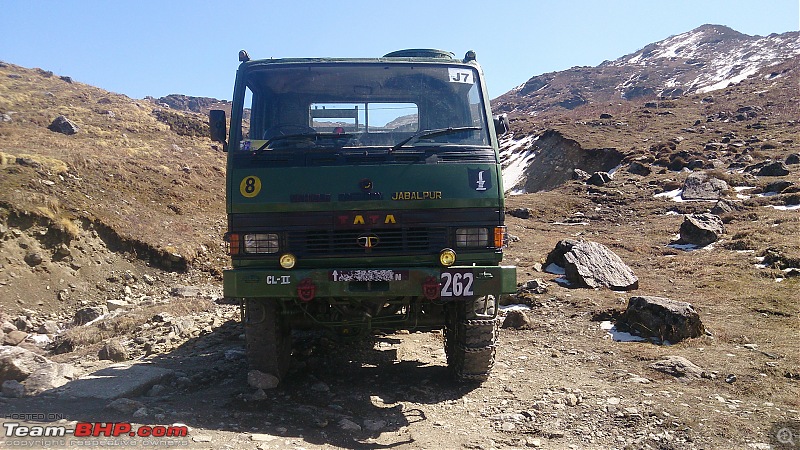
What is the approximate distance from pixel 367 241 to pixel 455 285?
2.87 ft

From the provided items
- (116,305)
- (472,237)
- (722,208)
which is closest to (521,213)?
(722,208)

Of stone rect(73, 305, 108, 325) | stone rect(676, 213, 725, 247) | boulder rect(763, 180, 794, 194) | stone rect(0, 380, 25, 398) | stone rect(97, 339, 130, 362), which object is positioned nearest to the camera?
stone rect(0, 380, 25, 398)

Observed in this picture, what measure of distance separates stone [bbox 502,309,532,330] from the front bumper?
3.47 meters

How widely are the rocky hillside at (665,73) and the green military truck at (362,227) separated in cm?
6732

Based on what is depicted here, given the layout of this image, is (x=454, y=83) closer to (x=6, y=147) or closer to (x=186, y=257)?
(x=186, y=257)

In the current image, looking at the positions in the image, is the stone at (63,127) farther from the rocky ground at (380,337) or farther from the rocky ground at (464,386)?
the rocky ground at (464,386)

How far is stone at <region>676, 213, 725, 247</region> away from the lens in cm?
1473

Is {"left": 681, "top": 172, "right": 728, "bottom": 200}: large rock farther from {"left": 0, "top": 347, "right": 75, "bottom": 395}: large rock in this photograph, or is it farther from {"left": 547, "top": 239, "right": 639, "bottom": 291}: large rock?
{"left": 0, "top": 347, "right": 75, "bottom": 395}: large rock

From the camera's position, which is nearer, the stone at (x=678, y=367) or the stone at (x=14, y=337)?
the stone at (x=678, y=367)

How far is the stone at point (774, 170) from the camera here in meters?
23.6

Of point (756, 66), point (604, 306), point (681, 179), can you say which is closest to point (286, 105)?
point (604, 306)

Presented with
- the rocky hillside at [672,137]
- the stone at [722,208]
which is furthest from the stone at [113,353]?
the rocky hillside at [672,137]

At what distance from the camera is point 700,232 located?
14.9 m

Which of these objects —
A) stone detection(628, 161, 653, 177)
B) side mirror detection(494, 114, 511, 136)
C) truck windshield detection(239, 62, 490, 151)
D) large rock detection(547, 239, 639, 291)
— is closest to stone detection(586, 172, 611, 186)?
stone detection(628, 161, 653, 177)
